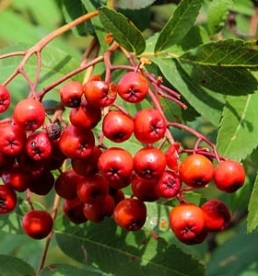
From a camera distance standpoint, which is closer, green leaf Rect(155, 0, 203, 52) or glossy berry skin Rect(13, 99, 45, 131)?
glossy berry skin Rect(13, 99, 45, 131)

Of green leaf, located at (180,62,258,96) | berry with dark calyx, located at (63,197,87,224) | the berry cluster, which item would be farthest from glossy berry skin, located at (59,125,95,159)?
green leaf, located at (180,62,258,96)

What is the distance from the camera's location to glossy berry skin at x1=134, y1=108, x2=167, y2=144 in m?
1.73

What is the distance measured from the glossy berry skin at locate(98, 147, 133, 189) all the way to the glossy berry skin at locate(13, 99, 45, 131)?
0.47 ft

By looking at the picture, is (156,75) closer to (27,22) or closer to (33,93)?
(33,93)

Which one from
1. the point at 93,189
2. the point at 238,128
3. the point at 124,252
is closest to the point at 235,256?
the point at 124,252

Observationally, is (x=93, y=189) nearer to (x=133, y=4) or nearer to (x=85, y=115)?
(x=85, y=115)

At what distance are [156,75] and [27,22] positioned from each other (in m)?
0.58

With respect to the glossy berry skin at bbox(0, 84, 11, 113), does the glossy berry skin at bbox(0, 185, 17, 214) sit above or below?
below

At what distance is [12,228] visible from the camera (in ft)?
7.30

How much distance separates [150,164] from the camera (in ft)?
5.64

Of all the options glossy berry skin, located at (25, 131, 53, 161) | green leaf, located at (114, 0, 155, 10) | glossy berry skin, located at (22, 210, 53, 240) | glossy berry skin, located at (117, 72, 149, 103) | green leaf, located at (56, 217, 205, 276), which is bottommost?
green leaf, located at (56, 217, 205, 276)

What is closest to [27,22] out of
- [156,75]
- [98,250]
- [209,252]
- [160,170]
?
[156,75]

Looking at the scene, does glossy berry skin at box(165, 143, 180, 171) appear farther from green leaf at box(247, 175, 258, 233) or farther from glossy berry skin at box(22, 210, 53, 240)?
glossy berry skin at box(22, 210, 53, 240)

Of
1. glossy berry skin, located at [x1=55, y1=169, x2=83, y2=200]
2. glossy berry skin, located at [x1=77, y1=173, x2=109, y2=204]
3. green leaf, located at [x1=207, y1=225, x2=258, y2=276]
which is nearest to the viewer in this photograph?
glossy berry skin, located at [x1=77, y1=173, x2=109, y2=204]
